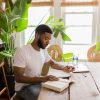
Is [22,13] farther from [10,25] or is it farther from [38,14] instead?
[38,14]

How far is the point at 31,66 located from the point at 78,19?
2271 mm

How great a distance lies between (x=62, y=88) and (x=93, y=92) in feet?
0.90

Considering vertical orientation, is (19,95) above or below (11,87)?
above

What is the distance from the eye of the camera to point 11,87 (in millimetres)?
3430

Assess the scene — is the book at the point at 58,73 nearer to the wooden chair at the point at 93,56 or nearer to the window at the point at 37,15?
the wooden chair at the point at 93,56

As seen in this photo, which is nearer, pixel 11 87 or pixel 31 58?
pixel 31 58

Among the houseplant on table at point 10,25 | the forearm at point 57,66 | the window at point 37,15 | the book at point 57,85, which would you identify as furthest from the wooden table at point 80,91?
the window at point 37,15

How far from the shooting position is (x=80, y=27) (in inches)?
169

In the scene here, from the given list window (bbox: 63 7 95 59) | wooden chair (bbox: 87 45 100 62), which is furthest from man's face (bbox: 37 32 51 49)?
window (bbox: 63 7 95 59)

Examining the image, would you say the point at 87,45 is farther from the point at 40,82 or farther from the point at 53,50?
the point at 40,82

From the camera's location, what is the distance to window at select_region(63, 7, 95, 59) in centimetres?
424

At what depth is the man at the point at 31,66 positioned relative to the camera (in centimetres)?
204

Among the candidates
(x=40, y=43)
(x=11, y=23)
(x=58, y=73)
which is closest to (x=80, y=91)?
(x=58, y=73)

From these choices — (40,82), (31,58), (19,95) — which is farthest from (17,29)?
(19,95)
